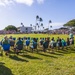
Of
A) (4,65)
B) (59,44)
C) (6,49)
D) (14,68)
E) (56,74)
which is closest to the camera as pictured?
(56,74)

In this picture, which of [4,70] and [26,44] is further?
[26,44]

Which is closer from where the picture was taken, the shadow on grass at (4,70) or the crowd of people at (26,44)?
the shadow on grass at (4,70)

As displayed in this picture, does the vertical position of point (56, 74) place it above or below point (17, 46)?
below

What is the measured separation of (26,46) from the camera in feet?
86.2

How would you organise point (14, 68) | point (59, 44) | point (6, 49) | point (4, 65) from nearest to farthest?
point (14, 68)
point (4, 65)
point (6, 49)
point (59, 44)

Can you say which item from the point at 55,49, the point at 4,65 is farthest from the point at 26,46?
the point at 4,65

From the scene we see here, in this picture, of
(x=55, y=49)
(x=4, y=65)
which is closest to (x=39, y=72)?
(x=4, y=65)

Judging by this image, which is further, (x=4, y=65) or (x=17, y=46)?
(x=17, y=46)

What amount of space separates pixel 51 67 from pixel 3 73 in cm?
333

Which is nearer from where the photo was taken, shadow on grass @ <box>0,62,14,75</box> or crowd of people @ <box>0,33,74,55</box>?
shadow on grass @ <box>0,62,14,75</box>

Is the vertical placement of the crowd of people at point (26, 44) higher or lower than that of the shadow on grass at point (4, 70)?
higher

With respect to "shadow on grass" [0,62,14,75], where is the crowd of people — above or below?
above

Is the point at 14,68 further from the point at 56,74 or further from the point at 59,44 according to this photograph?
the point at 59,44

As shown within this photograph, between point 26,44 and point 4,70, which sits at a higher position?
point 26,44
